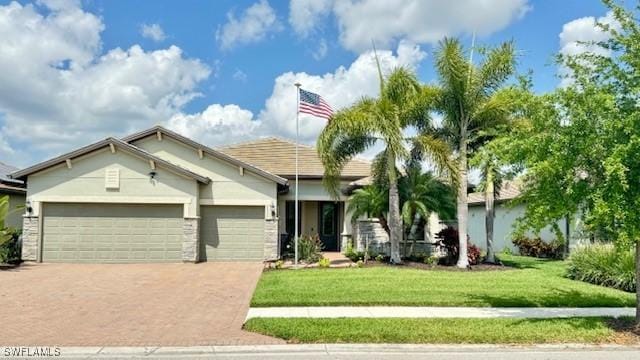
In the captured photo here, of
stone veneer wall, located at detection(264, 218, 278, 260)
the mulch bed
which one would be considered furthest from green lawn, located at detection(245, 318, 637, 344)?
stone veneer wall, located at detection(264, 218, 278, 260)

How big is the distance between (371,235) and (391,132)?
6.20 m

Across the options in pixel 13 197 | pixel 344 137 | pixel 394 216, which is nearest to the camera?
pixel 394 216

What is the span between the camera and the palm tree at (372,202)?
19.7m

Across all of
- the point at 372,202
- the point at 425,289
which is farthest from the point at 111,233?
the point at 425,289

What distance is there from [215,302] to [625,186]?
321 inches

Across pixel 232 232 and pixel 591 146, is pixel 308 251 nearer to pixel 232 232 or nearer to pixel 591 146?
pixel 232 232

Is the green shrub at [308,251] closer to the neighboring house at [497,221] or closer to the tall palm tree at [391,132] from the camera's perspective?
the tall palm tree at [391,132]

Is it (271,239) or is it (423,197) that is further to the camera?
(271,239)

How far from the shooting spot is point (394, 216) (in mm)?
18531

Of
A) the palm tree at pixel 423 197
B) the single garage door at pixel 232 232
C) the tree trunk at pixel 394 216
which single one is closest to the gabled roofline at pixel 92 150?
the single garage door at pixel 232 232

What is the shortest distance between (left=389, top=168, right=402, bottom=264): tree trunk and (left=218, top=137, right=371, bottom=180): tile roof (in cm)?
554

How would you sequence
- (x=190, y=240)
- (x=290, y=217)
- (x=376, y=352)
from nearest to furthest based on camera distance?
(x=376, y=352) < (x=190, y=240) < (x=290, y=217)

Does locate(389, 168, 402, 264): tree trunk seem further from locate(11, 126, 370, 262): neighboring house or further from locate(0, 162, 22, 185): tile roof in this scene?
locate(0, 162, 22, 185): tile roof

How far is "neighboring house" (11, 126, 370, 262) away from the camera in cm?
1942
